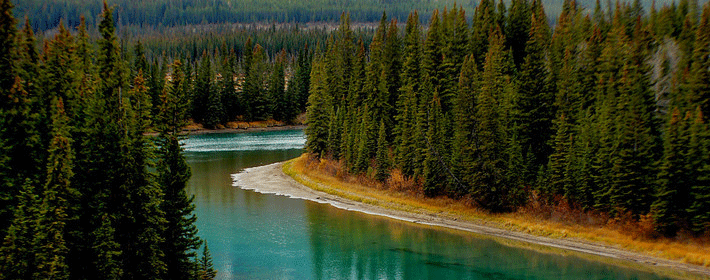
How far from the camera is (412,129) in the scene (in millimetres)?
60438

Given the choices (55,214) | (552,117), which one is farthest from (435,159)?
(55,214)

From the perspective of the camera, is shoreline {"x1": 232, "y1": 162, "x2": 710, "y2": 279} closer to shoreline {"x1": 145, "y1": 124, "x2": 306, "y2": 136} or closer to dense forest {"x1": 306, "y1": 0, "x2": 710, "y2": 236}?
dense forest {"x1": 306, "y1": 0, "x2": 710, "y2": 236}

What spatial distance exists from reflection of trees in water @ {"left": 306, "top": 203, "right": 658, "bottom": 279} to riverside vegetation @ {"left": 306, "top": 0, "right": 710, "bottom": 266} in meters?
5.35

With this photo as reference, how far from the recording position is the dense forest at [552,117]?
144ft

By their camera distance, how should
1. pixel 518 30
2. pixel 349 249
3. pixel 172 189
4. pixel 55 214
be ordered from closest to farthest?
pixel 55 214 < pixel 172 189 < pixel 349 249 < pixel 518 30

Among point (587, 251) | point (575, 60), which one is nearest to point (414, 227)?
point (587, 251)

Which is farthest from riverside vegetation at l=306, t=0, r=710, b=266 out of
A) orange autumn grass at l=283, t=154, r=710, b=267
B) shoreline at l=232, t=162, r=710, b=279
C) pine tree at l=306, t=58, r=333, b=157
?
pine tree at l=306, t=58, r=333, b=157

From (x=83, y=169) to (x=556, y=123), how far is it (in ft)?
131

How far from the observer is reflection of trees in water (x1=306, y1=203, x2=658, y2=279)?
3931 cm

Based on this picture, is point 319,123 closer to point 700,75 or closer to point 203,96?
point 700,75

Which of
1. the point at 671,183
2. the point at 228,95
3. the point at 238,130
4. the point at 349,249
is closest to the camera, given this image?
the point at 671,183

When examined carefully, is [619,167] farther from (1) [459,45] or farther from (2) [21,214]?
(2) [21,214]

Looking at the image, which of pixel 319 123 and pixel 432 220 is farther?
pixel 319 123

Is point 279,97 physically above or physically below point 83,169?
above
